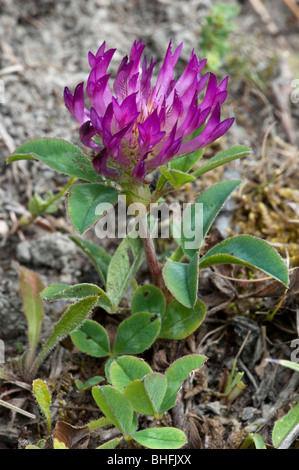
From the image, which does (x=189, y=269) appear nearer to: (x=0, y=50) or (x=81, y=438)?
(x=81, y=438)

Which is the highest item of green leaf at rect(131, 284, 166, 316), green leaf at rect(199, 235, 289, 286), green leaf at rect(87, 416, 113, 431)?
green leaf at rect(199, 235, 289, 286)

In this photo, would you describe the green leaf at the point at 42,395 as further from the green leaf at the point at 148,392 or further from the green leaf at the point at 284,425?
the green leaf at the point at 284,425

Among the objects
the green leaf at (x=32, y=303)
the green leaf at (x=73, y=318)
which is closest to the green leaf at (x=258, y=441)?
the green leaf at (x=73, y=318)

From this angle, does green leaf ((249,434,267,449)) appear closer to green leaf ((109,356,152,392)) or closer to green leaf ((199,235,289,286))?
green leaf ((109,356,152,392))

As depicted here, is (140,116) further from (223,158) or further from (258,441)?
(258,441)

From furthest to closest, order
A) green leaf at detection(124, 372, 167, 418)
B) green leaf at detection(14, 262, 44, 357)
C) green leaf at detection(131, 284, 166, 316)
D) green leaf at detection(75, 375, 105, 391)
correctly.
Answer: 1. green leaf at detection(14, 262, 44, 357)
2. green leaf at detection(131, 284, 166, 316)
3. green leaf at detection(75, 375, 105, 391)
4. green leaf at detection(124, 372, 167, 418)

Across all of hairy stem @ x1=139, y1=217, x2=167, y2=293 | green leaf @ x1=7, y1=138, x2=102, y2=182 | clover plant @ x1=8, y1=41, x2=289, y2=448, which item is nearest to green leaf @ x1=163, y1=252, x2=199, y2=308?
clover plant @ x1=8, y1=41, x2=289, y2=448
